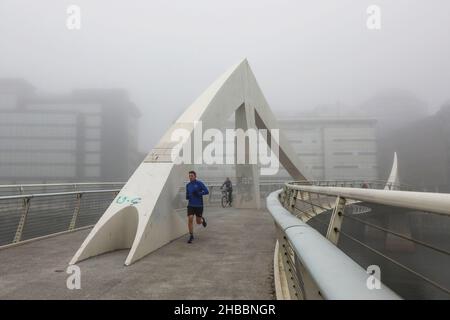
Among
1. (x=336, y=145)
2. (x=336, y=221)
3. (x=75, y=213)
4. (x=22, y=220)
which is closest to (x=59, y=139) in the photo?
(x=336, y=145)

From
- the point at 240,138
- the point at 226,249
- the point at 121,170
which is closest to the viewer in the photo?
the point at 226,249

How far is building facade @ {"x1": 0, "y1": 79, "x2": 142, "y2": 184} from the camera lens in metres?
73.8

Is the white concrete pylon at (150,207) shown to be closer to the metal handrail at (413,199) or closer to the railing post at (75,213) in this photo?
the railing post at (75,213)

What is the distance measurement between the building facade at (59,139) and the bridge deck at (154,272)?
71926 millimetres

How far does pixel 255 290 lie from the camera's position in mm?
4688

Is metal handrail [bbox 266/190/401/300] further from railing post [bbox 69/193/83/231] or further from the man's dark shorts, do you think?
railing post [bbox 69/193/83/231]

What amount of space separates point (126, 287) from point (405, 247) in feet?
142

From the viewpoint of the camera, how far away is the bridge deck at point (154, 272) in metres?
4.56

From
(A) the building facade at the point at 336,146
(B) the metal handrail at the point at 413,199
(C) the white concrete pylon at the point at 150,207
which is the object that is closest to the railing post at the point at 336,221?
(B) the metal handrail at the point at 413,199

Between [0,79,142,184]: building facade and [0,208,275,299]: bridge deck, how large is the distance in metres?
71.9

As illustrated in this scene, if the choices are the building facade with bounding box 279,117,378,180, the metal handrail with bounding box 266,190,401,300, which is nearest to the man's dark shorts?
the metal handrail with bounding box 266,190,401,300
